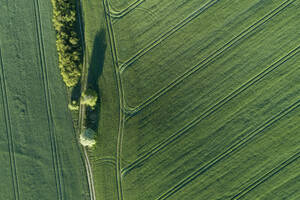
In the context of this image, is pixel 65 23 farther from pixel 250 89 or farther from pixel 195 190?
pixel 195 190

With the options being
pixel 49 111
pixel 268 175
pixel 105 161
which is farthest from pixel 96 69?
pixel 268 175

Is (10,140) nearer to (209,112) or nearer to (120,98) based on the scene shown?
(120,98)

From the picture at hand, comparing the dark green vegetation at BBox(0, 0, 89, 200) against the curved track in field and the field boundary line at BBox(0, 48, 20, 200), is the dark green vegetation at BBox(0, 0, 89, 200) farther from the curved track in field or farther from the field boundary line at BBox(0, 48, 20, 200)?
the curved track in field

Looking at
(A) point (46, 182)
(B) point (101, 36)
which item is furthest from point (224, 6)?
(A) point (46, 182)

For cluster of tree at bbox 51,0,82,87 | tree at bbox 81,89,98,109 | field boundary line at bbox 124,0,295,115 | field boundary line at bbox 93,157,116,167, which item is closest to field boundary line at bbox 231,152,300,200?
field boundary line at bbox 124,0,295,115

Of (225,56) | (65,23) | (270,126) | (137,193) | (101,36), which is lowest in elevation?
(137,193)

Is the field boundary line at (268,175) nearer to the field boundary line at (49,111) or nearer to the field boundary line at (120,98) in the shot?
the field boundary line at (120,98)

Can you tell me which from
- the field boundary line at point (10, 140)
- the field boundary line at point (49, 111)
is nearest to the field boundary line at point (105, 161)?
the field boundary line at point (49, 111)
